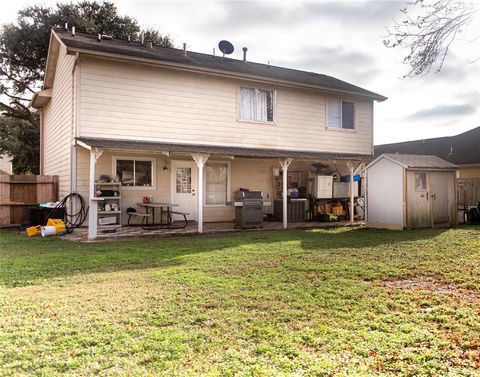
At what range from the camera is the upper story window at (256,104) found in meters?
14.2

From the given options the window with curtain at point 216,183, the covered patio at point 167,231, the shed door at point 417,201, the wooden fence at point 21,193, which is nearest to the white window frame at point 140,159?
the covered patio at point 167,231

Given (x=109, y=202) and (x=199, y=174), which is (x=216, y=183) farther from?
(x=109, y=202)

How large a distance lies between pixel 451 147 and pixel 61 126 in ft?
74.7

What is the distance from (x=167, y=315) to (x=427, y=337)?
2515 mm

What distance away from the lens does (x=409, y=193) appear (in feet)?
40.9

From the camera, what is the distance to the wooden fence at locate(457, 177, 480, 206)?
1841cm

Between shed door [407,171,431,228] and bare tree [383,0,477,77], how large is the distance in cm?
608

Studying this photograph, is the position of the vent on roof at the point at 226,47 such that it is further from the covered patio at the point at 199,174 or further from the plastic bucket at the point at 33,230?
the plastic bucket at the point at 33,230

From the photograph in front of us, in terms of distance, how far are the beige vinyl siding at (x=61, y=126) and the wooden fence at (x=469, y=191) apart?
654 inches

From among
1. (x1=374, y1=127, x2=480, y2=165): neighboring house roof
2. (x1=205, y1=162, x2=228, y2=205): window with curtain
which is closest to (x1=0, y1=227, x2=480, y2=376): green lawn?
(x1=205, y1=162, x2=228, y2=205): window with curtain

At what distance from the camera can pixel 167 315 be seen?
13.7ft

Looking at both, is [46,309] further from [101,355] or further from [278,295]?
[278,295]

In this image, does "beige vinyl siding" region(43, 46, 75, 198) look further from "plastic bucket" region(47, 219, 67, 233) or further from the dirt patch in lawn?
the dirt patch in lawn

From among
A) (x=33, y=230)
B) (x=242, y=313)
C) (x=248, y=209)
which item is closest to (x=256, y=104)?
(x=248, y=209)
